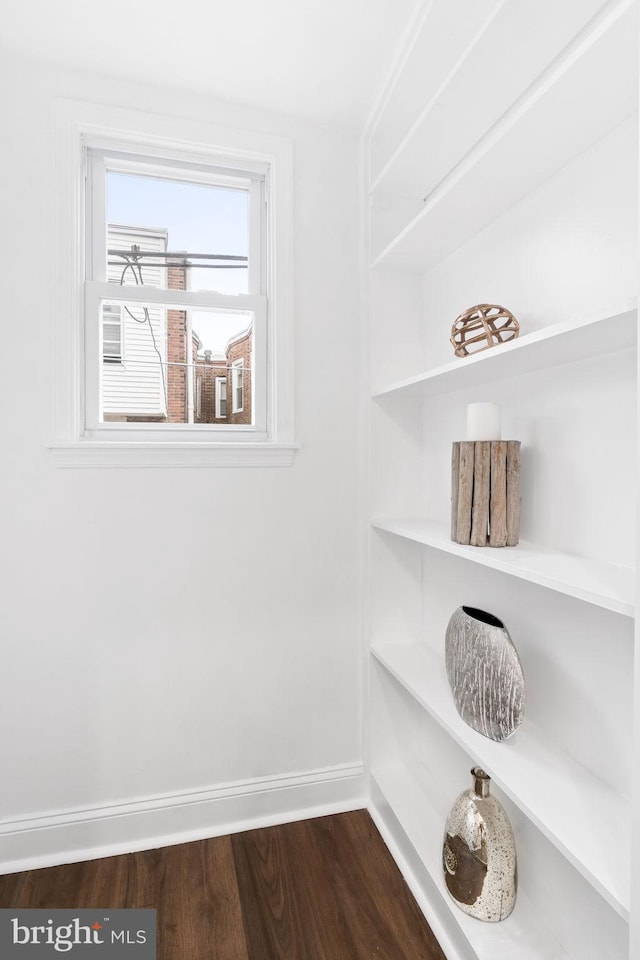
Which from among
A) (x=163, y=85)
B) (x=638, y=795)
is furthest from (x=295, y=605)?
(x=163, y=85)

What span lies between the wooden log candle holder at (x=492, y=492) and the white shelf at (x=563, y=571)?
31mm

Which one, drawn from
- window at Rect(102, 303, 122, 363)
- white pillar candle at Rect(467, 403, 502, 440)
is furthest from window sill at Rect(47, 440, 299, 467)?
white pillar candle at Rect(467, 403, 502, 440)

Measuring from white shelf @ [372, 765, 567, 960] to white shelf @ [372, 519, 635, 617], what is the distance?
0.80 m

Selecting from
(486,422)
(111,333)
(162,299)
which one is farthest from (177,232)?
(486,422)

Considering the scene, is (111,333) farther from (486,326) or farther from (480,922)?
(480,922)

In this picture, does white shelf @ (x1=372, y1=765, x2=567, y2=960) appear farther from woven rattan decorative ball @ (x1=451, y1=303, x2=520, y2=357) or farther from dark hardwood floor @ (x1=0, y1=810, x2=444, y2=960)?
woven rattan decorative ball @ (x1=451, y1=303, x2=520, y2=357)

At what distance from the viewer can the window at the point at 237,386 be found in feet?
5.78

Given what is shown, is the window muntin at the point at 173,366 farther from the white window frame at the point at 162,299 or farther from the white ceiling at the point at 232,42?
the white ceiling at the point at 232,42

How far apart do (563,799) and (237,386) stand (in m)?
1.42

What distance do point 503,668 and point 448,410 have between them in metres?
0.80

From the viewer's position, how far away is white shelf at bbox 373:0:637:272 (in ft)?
2.78

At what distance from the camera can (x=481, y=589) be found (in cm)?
→ 144

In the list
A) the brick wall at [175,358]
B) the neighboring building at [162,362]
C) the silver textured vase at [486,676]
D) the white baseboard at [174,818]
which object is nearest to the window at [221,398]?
the neighboring building at [162,362]

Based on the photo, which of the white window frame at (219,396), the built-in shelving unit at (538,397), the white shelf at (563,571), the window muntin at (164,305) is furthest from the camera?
the white window frame at (219,396)
